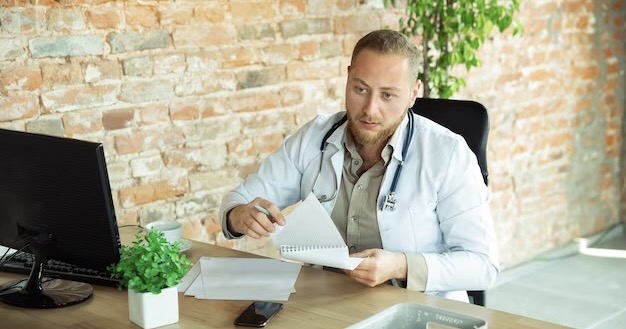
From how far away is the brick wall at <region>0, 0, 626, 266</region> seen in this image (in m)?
2.85

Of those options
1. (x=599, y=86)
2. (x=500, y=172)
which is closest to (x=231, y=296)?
(x=500, y=172)

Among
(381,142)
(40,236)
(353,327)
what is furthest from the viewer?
(381,142)

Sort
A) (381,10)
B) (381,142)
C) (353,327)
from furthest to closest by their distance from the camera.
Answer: (381,10) < (381,142) < (353,327)

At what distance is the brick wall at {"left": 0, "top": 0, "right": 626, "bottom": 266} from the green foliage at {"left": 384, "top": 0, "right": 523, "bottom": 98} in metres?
0.16

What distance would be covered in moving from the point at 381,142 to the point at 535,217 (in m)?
2.70

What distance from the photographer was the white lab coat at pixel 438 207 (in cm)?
222

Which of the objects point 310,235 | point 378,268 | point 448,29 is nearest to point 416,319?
point 378,268

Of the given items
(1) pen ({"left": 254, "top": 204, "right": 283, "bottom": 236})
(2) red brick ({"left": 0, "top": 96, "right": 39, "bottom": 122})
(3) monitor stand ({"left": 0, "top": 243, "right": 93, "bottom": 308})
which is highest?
(2) red brick ({"left": 0, "top": 96, "right": 39, "bottom": 122})

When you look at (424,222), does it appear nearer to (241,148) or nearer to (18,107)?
(241,148)

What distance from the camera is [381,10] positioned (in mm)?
3922

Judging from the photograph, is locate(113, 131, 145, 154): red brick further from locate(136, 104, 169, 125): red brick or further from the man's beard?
the man's beard

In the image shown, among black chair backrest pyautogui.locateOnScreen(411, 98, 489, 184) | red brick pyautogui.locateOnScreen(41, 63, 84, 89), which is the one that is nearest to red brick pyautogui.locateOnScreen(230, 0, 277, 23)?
red brick pyautogui.locateOnScreen(41, 63, 84, 89)

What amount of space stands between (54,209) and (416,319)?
2.75 ft

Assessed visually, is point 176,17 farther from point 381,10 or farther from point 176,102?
point 381,10
